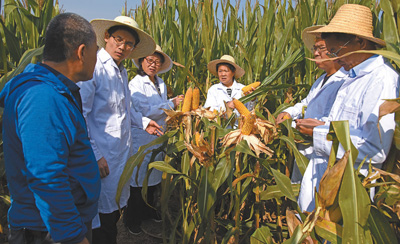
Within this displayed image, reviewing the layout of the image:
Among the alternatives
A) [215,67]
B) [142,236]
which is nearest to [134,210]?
[142,236]

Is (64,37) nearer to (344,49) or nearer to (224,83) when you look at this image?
(344,49)

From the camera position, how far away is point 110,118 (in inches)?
82.0

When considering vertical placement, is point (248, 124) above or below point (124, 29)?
below

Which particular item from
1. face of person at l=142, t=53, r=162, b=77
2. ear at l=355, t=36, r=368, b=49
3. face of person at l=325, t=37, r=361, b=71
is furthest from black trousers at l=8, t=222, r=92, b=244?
face of person at l=142, t=53, r=162, b=77

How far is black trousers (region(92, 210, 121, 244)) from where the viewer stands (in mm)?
2078

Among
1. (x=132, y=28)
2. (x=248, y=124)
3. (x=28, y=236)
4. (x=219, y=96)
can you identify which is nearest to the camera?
(x=28, y=236)

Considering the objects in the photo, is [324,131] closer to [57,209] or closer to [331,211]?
[331,211]

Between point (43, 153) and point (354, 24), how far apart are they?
170cm

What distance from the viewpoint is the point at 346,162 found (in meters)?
1.16

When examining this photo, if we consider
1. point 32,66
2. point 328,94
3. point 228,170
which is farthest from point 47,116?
point 328,94

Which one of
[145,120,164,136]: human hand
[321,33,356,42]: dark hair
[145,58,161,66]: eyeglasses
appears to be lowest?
[145,120,164,136]: human hand

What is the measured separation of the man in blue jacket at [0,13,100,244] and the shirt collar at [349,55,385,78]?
4.56 feet

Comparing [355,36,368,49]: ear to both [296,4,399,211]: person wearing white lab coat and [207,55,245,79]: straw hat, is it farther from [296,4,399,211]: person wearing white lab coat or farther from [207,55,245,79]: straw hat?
[207,55,245,79]: straw hat

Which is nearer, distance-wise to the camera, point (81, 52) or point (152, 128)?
point (81, 52)
